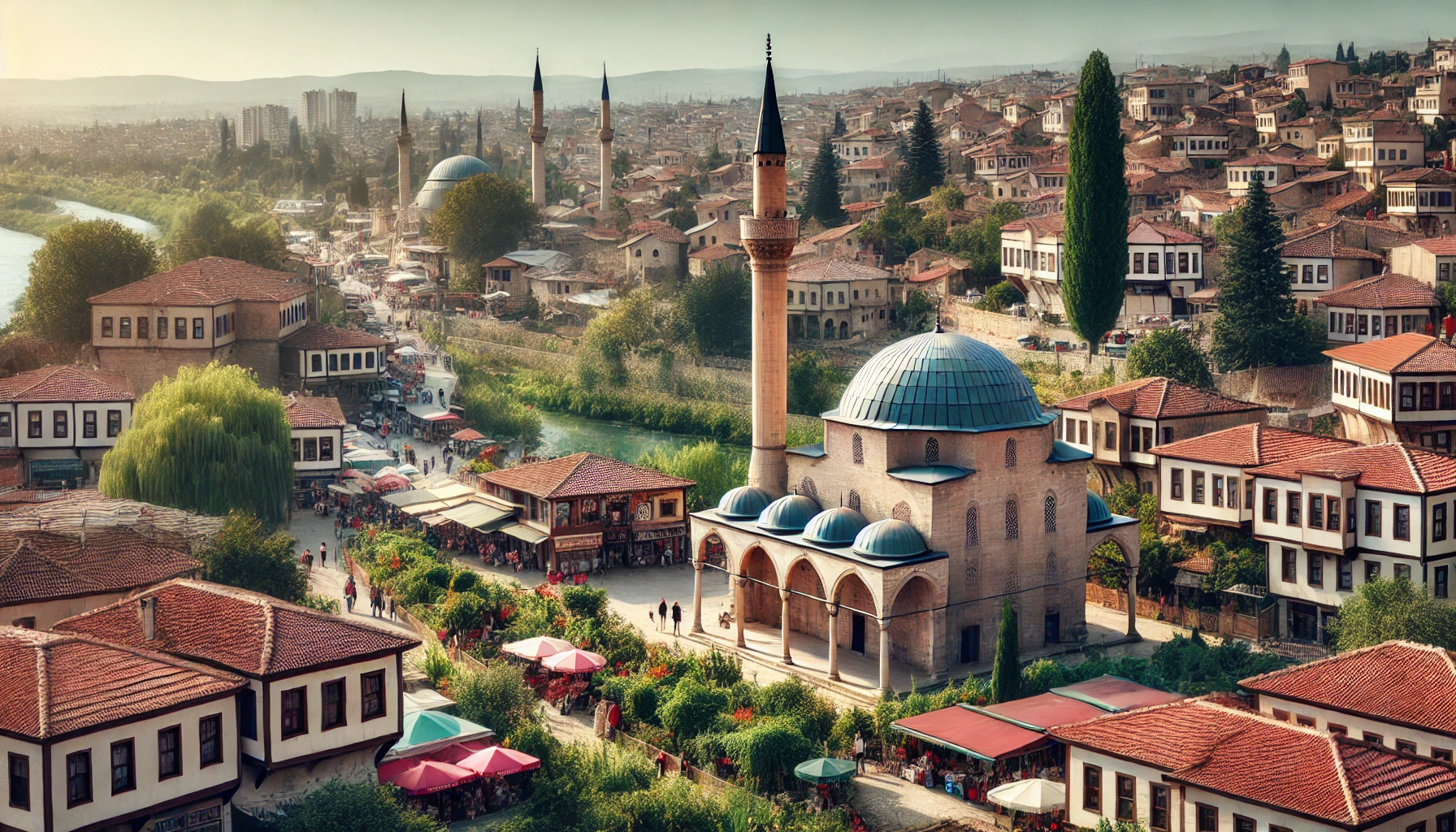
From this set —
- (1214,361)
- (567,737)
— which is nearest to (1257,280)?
(1214,361)

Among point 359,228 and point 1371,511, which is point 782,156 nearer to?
point 1371,511

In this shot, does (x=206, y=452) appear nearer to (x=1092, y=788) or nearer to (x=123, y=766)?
(x=123, y=766)

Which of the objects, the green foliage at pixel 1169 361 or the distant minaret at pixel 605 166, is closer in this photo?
the green foliage at pixel 1169 361

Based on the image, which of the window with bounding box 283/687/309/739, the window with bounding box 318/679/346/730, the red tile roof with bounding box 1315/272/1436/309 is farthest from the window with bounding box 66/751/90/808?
the red tile roof with bounding box 1315/272/1436/309

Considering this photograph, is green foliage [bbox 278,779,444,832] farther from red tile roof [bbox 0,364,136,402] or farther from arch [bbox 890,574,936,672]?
red tile roof [bbox 0,364,136,402]

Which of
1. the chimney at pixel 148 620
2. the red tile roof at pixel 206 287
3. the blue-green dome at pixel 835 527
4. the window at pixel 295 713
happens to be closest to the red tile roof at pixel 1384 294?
the blue-green dome at pixel 835 527

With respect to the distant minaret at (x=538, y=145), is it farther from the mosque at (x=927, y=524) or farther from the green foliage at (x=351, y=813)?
the green foliage at (x=351, y=813)
